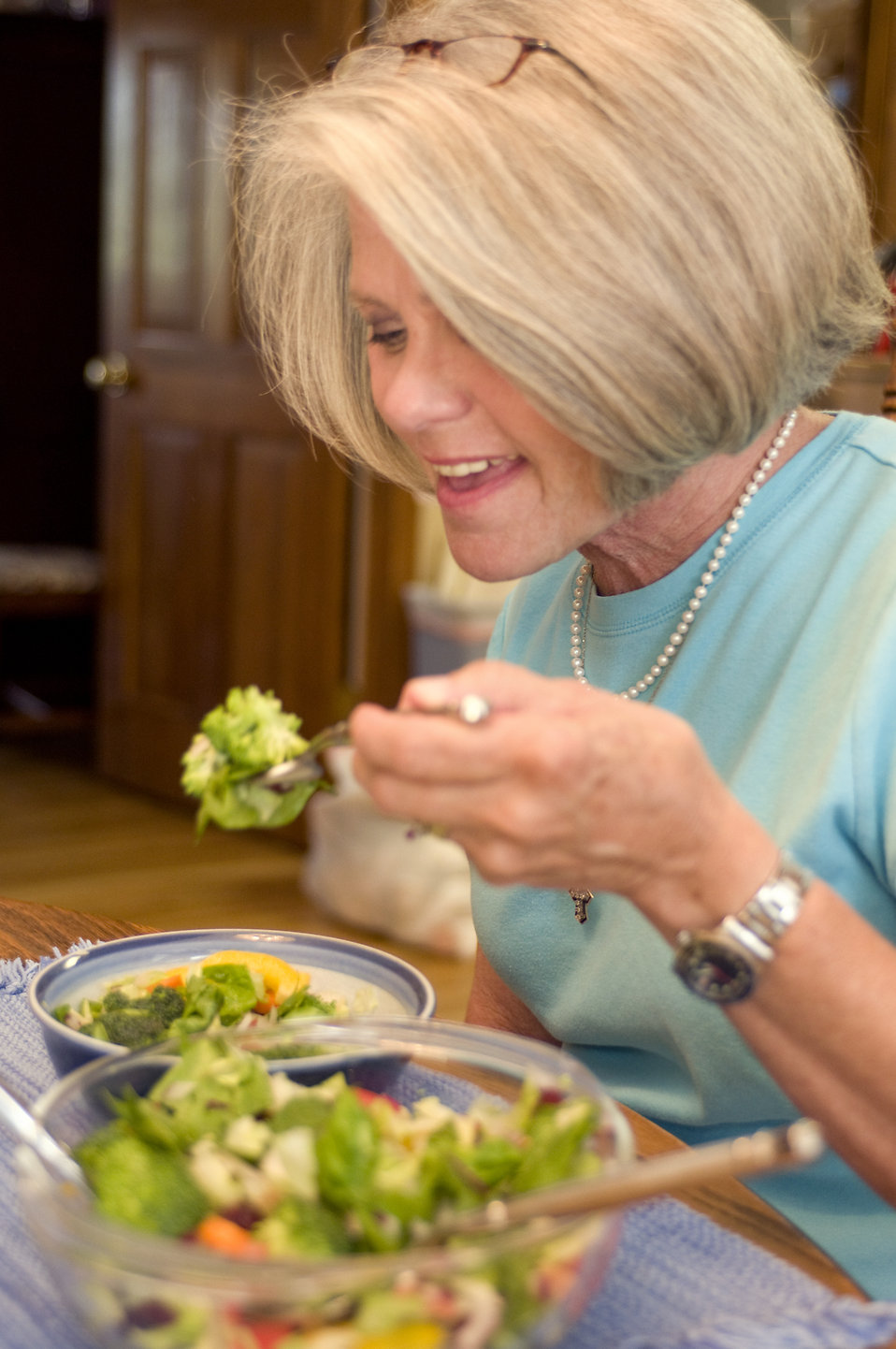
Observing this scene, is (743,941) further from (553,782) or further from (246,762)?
(246,762)

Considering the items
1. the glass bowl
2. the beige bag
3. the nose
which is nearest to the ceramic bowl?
the glass bowl

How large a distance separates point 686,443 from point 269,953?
413 mm

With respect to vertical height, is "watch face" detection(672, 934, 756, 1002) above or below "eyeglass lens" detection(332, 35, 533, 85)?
below

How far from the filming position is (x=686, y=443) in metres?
0.92

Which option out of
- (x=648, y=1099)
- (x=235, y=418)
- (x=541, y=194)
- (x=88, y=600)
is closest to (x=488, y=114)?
(x=541, y=194)

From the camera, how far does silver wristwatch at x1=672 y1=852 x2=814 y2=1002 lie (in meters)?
0.68

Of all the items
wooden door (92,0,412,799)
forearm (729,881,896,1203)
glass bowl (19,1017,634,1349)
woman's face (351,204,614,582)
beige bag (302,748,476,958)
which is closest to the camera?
glass bowl (19,1017,634,1349)

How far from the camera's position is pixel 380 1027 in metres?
0.70

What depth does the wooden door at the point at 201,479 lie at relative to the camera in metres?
3.53

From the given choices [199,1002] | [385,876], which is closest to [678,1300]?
[199,1002]

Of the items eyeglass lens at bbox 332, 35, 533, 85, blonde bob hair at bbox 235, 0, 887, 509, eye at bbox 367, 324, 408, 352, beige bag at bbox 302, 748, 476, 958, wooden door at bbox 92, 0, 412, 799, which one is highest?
eyeglass lens at bbox 332, 35, 533, 85

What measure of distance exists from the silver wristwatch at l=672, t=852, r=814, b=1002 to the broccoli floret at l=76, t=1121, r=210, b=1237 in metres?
0.25

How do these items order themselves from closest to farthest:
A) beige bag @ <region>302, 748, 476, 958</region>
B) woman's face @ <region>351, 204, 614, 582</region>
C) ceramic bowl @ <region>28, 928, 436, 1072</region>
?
ceramic bowl @ <region>28, 928, 436, 1072</region>, woman's face @ <region>351, 204, 614, 582</region>, beige bag @ <region>302, 748, 476, 958</region>

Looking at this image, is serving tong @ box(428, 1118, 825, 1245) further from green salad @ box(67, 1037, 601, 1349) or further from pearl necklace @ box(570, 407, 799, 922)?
pearl necklace @ box(570, 407, 799, 922)
